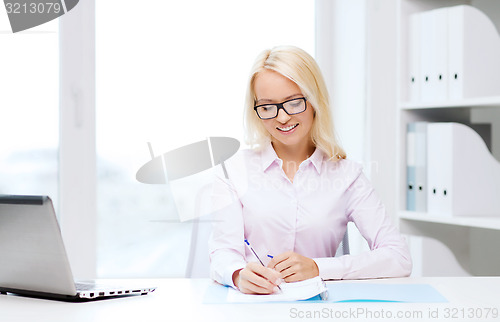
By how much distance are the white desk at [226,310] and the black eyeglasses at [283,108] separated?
0.63m

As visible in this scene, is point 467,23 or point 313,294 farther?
point 467,23

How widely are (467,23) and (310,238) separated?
990 mm

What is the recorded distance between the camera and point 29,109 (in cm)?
259

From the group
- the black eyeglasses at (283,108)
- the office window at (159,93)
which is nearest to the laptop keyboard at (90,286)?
the black eyeglasses at (283,108)

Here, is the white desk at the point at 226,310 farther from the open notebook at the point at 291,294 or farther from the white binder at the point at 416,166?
the white binder at the point at 416,166

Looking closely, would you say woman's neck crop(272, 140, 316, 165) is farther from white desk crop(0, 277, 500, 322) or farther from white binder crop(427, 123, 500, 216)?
white desk crop(0, 277, 500, 322)

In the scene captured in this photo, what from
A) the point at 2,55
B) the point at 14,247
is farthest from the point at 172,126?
the point at 14,247

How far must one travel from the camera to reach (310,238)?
177 cm

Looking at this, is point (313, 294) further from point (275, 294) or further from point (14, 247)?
point (14, 247)

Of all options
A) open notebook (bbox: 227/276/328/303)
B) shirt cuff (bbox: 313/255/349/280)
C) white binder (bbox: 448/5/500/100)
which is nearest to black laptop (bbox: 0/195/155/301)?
open notebook (bbox: 227/276/328/303)

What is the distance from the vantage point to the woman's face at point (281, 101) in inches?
66.4

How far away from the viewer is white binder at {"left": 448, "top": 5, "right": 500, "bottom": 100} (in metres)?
2.09

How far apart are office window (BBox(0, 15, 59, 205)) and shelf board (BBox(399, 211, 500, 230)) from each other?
60.2 inches

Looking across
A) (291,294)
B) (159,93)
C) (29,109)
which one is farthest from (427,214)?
(29,109)
